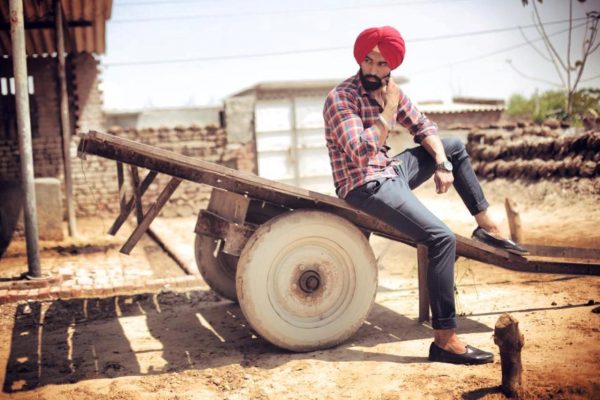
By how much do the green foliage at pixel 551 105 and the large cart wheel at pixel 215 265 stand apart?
11.0 metres

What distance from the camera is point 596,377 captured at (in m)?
2.64

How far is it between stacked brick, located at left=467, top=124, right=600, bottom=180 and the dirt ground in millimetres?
4873

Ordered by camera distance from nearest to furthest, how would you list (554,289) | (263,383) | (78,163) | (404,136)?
1. (263,383)
2. (554,289)
3. (78,163)
4. (404,136)

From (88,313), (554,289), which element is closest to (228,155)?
(88,313)

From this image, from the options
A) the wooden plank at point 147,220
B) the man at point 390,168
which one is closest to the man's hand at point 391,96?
the man at point 390,168

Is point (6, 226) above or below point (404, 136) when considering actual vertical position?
below

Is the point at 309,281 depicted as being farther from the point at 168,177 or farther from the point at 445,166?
the point at 168,177

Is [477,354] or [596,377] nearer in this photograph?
[596,377]

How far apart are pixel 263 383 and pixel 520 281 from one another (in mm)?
2858

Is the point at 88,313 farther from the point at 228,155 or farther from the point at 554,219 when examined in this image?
the point at 228,155

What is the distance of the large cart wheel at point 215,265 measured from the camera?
4.45 meters

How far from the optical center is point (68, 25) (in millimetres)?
9719

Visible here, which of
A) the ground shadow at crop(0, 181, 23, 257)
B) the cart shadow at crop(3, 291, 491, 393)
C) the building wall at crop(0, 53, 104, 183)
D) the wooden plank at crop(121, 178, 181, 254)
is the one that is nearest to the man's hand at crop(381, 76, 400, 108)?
the wooden plank at crop(121, 178, 181, 254)

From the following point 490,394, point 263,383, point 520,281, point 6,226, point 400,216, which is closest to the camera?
point 490,394
